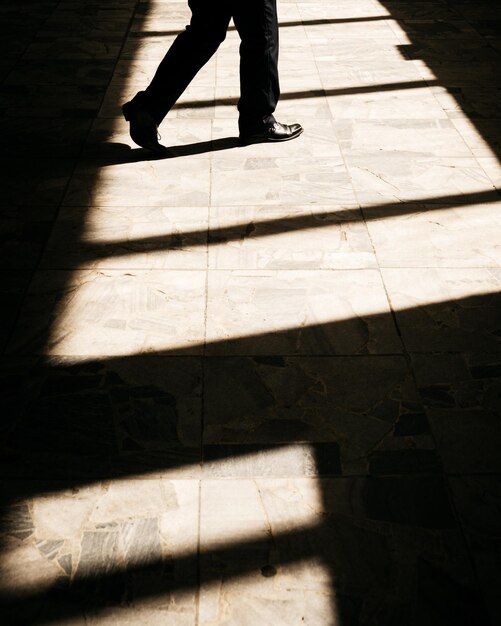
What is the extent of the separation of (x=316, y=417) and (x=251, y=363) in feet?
1.16

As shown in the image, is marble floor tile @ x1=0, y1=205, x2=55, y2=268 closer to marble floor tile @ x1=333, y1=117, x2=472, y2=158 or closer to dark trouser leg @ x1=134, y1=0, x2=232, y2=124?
dark trouser leg @ x1=134, y1=0, x2=232, y2=124

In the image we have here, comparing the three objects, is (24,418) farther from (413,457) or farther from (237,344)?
(413,457)

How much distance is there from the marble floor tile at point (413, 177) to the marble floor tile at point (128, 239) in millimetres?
940

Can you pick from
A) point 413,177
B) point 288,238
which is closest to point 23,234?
point 288,238

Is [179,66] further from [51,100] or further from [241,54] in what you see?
[51,100]

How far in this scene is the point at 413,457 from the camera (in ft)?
7.48

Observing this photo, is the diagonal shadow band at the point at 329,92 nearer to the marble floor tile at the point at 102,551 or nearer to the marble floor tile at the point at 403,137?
the marble floor tile at the point at 403,137

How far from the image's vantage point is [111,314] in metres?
2.85

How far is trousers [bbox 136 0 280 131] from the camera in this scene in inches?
146

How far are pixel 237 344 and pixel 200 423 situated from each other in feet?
A: 1.41

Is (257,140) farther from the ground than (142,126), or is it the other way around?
(142,126)

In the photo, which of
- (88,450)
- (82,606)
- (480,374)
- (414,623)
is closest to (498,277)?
(480,374)

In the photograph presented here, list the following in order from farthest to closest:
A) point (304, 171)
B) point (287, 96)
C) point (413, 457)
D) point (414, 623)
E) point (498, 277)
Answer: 1. point (287, 96)
2. point (304, 171)
3. point (498, 277)
4. point (413, 457)
5. point (414, 623)

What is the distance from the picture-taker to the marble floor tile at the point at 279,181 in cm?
365
